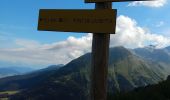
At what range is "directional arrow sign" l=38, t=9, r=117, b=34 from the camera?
7.18 meters

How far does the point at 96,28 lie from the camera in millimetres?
7324

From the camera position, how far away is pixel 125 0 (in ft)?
24.0

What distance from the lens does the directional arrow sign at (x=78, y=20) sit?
7178 mm

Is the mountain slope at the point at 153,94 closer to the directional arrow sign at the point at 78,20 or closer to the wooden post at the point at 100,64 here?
the wooden post at the point at 100,64

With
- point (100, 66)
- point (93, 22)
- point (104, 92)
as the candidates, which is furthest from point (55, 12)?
point (104, 92)

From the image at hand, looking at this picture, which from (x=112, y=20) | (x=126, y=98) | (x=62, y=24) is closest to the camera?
(x=112, y=20)

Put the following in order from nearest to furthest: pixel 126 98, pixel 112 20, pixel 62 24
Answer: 1. pixel 112 20
2. pixel 62 24
3. pixel 126 98

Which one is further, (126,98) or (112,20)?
(126,98)

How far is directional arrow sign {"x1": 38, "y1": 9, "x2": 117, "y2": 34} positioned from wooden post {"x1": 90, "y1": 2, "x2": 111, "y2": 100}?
0.96 feet

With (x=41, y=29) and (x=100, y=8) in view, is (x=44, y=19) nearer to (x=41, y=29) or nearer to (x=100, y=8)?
(x=41, y=29)

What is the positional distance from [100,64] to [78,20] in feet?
3.43

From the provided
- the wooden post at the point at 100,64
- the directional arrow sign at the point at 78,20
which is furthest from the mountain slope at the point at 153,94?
the directional arrow sign at the point at 78,20

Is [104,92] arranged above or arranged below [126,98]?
above

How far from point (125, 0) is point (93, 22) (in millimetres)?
802
